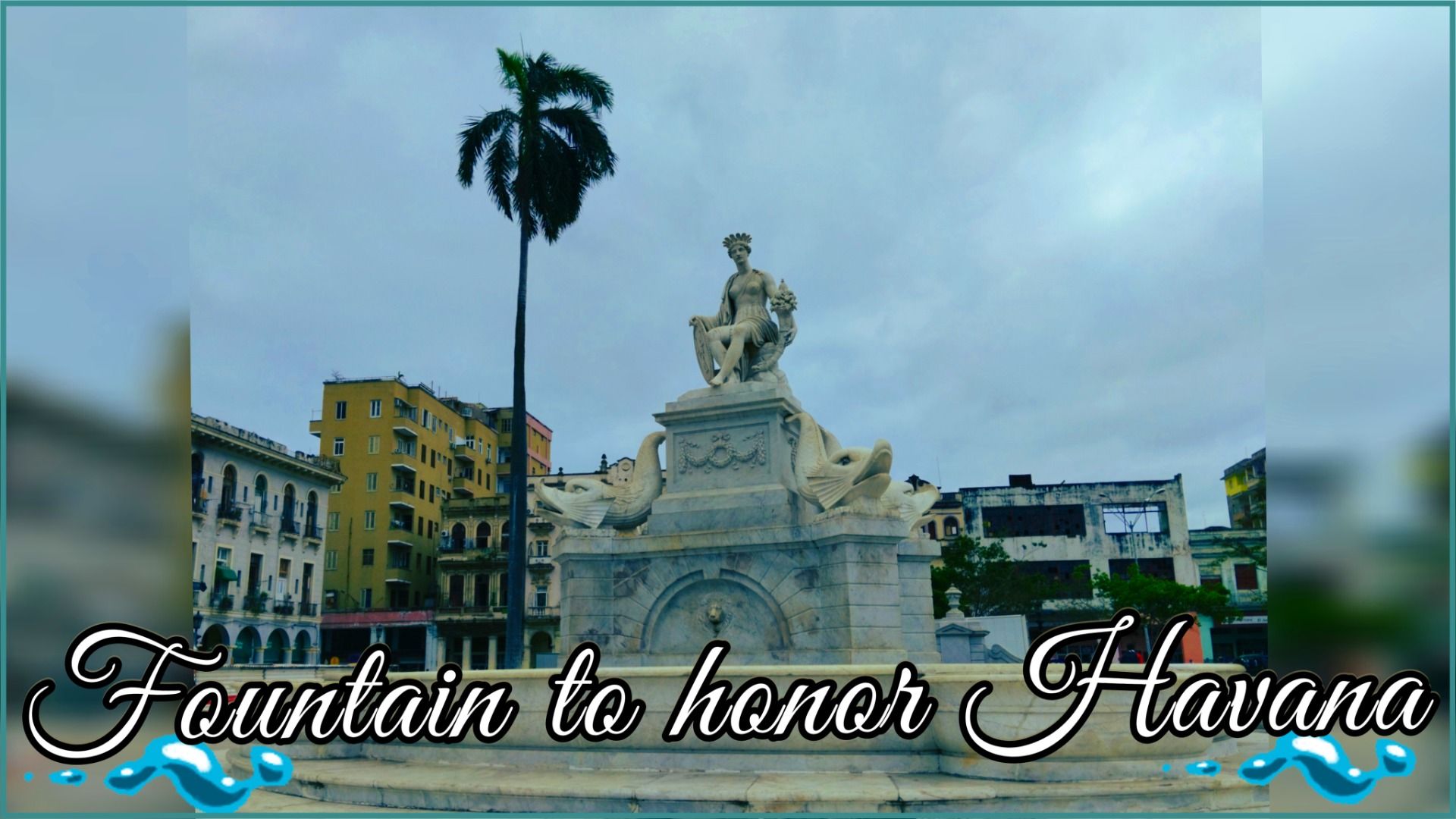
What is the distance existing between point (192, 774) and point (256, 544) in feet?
159

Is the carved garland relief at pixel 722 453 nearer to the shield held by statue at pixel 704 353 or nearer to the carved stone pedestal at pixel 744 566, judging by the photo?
the carved stone pedestal at pixel 744 566

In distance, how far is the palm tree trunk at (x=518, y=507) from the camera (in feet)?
78.7

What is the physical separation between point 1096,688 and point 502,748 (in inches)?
198

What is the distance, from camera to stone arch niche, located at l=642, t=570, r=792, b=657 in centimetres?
1198

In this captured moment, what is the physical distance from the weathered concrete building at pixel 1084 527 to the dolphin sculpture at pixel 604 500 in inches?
1785

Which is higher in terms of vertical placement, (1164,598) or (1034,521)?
(1034,521)

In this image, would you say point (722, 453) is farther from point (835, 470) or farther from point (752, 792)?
point (752, 792)

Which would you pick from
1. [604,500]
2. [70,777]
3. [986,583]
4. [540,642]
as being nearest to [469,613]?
[540,642]

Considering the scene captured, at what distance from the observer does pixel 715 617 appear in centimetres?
1208

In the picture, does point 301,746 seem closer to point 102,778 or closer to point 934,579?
point 102,778

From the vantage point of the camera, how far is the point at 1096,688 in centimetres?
732

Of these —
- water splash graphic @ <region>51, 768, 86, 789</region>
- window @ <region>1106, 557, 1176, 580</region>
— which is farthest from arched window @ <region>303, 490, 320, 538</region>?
water splash graphic @ <region>51, 768, 86, 789</region>

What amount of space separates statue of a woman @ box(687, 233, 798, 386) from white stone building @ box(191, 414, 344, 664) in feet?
122

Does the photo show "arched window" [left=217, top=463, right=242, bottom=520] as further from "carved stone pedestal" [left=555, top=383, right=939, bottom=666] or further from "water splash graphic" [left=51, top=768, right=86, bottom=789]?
"water splash graphic" [left=51, top=768, right=86, bottom=789]
